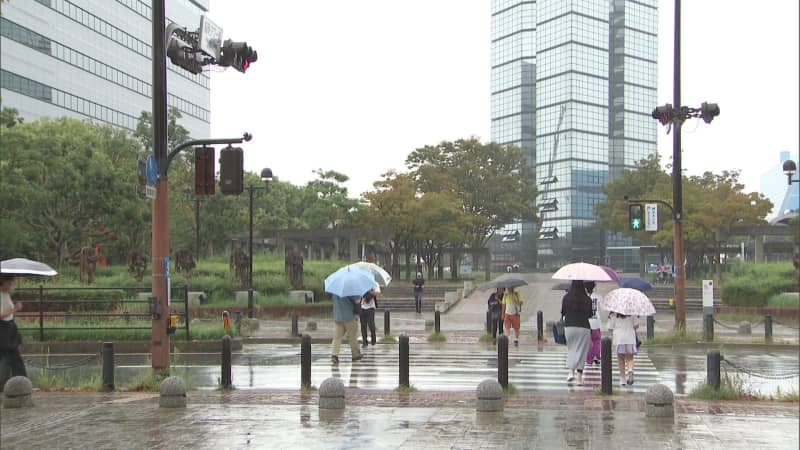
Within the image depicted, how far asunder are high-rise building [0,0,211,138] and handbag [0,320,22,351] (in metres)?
4.11

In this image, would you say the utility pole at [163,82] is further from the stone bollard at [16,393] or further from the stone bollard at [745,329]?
the stone bollard at [745,329]

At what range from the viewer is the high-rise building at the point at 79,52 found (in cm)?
1970

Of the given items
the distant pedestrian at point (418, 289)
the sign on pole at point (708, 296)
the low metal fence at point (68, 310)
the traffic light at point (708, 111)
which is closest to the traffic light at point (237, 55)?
the low metal fence at point (68, 310)

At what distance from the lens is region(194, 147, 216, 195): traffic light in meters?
15.2

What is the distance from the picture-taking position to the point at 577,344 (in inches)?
578

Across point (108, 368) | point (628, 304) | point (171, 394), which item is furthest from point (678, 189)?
point (171, 394)

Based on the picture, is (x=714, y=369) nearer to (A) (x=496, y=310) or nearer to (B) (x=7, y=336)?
(B) (x=7, y=336)

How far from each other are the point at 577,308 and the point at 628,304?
2.86ft

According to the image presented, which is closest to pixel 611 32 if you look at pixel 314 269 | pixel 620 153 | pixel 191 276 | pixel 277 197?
pixel 620 153

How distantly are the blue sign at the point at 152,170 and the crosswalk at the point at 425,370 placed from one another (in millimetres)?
3878

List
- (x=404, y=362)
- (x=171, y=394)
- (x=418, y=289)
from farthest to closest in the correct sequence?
(x=418, y=289)
(x=404, y=362)
(x=171, y=394)

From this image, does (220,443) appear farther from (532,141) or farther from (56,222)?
(532,141)

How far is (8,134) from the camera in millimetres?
40750

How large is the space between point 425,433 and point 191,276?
33376 millimetres
